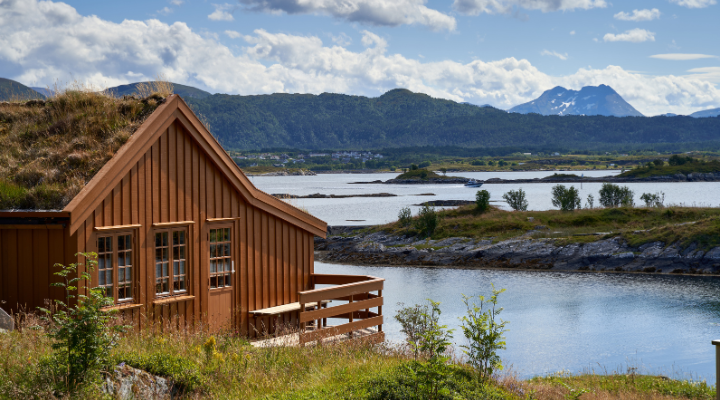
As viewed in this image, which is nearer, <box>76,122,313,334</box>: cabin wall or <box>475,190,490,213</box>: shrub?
<box>76,122,313,334</box>: cabin wall

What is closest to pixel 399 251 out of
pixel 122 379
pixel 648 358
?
pixel 648 358

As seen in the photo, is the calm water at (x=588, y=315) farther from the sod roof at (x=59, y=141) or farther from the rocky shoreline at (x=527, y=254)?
the sod roof at (x=59, y=141)

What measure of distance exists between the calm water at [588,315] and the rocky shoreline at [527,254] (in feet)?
5.26

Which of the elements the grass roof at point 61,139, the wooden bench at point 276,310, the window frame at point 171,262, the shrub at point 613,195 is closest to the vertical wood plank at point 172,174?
the window frame at point 171,262

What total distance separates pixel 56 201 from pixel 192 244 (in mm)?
2762

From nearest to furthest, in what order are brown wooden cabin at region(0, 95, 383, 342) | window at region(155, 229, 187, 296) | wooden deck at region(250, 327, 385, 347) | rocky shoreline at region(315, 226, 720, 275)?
1. brown wooden cabin at region(0, 95, 383, 342)
2. window at region(155, 229, 187, 296)
3. wooden deck at region(250, 327, 385, 347)
4. rocky shoreline at region(315, 226, 720, 275)

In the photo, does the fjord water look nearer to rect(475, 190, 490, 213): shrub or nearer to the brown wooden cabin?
the brown wooden cabin

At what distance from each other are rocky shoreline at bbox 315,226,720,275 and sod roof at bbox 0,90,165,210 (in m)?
35.6

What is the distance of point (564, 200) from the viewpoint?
58062 millimetres

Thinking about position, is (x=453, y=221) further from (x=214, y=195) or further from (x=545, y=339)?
(x=214, y=195)

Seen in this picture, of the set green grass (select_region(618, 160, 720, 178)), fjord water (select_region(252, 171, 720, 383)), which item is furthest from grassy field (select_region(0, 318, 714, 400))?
green grass (select_region(618, 160, 720, 178))

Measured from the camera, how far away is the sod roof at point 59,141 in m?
10.9

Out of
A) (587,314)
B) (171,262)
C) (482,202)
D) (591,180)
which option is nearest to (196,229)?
(171,262)

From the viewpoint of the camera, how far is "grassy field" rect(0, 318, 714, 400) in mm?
7609
